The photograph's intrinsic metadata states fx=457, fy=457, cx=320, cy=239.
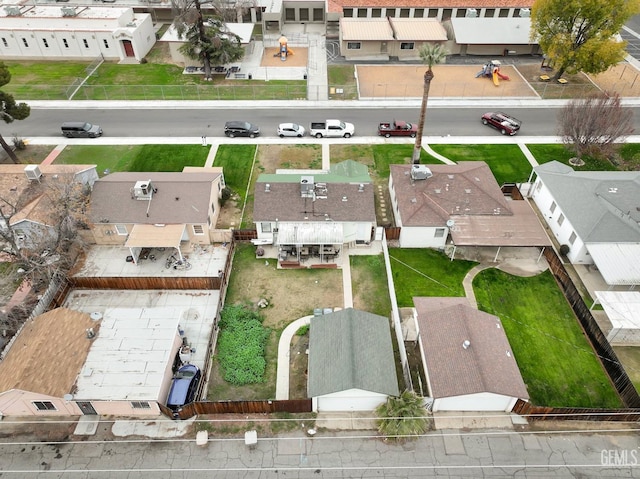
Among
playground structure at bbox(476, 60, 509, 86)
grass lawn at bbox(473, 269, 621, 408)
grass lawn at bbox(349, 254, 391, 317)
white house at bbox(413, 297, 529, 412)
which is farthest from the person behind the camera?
playground structure at bbox(476, 60, 509, 86)

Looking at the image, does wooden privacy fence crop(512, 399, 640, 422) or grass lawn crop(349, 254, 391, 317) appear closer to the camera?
wooden privacy fence crop(512, 399, 640, 422)

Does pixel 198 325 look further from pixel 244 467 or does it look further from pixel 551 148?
pixel 551 148

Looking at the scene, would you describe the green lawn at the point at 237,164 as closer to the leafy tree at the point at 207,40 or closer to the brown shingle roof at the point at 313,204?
the brown shingle roof at the point at 313,204

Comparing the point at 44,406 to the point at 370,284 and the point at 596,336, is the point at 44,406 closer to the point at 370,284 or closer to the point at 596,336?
the point at 370,284

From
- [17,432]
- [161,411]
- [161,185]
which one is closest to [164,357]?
[161,411]

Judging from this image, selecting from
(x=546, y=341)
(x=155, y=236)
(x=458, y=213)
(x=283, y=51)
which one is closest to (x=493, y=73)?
(x=283, y=51)

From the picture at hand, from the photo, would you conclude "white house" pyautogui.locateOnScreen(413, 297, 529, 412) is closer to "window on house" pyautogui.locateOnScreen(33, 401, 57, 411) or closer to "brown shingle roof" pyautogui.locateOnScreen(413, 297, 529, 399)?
"brown shingle roof" pyautogui.locateOnScreen(413, 297, 529, 399)

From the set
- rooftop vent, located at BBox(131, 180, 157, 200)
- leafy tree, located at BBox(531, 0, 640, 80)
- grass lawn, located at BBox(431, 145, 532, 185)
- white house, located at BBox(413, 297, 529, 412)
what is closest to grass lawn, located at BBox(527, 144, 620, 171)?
grass lawn, located at BBox(431, 145, 532, 185)

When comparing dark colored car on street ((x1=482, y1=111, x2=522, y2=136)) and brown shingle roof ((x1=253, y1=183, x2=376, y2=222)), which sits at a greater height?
brown shingle roof ((x1=253, y1=183, x2=376, y2=222))
